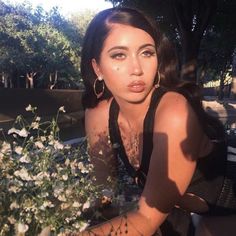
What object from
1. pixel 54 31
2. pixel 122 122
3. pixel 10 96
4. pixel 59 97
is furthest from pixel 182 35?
pixel 54 31

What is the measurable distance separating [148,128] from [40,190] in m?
0.81

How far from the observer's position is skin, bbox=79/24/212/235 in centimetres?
180

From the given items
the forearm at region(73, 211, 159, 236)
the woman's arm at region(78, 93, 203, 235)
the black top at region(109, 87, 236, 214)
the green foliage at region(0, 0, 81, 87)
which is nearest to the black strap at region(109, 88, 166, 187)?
the black top at region(109, 87, 236, 214)

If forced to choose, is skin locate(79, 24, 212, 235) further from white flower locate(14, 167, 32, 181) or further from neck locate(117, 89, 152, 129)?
white flower locate(14, 167, 32, 181)

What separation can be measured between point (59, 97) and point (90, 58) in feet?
59.1

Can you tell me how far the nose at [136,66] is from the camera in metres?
1.97

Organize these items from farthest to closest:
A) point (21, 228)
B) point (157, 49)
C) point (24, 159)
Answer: point (157, 49), point (24, 159), point (21, 228)

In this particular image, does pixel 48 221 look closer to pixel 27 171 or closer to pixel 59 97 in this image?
pixel 27 171

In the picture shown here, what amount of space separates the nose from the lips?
1.6 inches

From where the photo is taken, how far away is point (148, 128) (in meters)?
2.05

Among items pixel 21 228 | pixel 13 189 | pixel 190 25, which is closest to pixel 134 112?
pixel 13 189

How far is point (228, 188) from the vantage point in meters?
2.20

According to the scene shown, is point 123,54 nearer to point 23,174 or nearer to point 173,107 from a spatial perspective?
point 173,107

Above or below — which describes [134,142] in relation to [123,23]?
below
